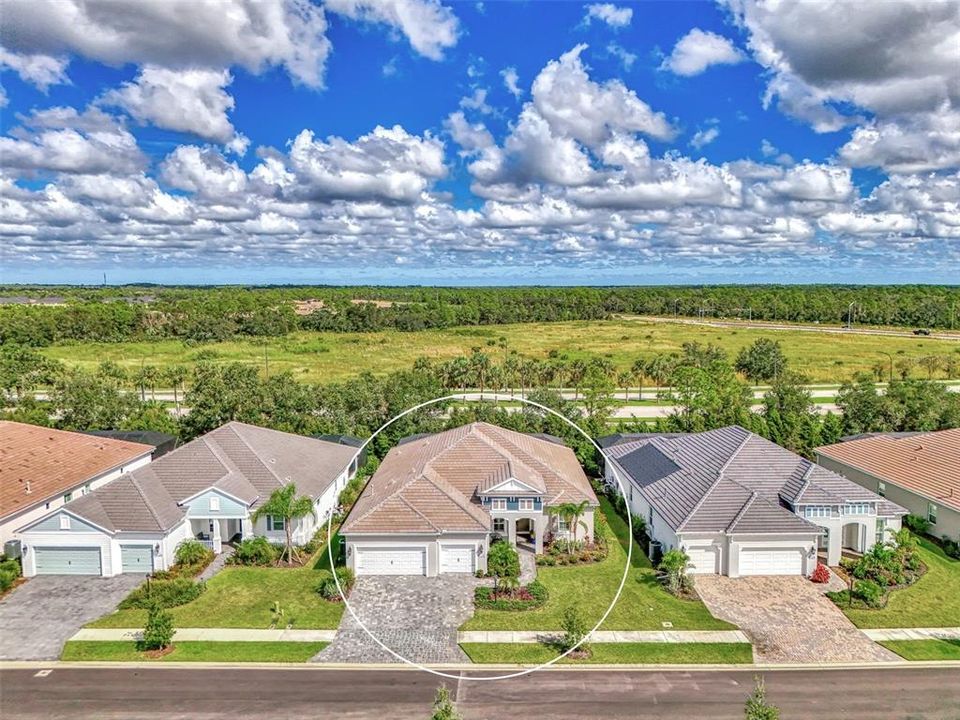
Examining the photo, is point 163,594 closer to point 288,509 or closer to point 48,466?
point 288,509

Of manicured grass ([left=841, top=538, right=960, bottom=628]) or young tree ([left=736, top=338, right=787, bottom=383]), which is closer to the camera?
manicured grass ([left=841, top=538, right=960, bottom=628])

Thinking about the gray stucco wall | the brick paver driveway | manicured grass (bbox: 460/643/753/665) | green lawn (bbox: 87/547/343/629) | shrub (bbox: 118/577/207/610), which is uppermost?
the gray stucco wall

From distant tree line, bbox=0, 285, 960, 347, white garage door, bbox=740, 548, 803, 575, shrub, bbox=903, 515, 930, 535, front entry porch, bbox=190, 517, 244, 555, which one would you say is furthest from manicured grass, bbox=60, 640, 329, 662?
distant tree line, bbox=0, 285, 960, 347

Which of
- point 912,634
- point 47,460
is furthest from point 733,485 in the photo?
point 47,460

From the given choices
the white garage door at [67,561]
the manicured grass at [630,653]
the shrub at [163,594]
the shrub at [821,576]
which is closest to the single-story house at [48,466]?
the white garage door at [67,561]

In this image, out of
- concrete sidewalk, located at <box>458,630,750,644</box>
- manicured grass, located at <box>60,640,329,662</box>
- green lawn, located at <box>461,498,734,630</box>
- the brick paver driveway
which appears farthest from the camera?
green lawn, located at <box>461,498,734,630</box>

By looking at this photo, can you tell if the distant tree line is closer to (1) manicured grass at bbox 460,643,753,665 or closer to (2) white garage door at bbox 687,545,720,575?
(1) manicured grass at bbox 460,643,753,665
